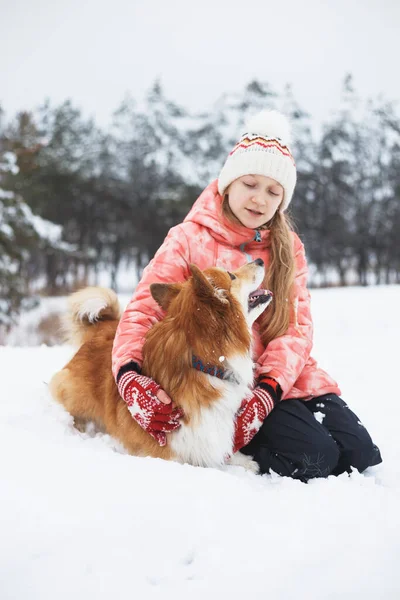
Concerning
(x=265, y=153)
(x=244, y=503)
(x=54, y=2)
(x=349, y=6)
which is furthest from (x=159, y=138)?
(x=54, y=2)

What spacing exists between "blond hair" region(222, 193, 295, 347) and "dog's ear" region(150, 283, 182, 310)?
60 cm

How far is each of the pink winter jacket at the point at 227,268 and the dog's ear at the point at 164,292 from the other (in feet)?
0.54

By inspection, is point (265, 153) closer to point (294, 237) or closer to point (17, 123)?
point (294, 237)

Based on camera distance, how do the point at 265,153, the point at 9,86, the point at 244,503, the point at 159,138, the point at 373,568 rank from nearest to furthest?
the point at 373,568 < the point at 244,503 < the point at 265,153 < the point at 9,86 < the point at 159,138

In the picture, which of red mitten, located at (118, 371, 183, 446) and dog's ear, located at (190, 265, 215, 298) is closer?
dog's ear, located at (190, 265, 215, 298)

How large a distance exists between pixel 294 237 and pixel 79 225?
1889cm

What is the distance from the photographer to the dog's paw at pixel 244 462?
86.5 inches

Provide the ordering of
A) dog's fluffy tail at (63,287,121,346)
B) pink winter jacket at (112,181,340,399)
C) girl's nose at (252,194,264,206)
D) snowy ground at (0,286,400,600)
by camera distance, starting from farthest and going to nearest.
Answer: dog's fluffy tail at (63,287,121,346) → girl's nose at (252,194,264,206) → pink winter jacket at (112,181,340,399) → snowy ground at (0,286,400,600)

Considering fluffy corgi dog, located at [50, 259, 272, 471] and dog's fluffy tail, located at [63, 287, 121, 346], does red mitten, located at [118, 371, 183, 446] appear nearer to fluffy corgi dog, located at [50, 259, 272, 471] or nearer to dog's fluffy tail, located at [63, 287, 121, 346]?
fluffy corgi dog, located at [50, 259, 272, 471]

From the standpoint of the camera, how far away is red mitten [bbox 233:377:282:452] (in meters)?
2.18

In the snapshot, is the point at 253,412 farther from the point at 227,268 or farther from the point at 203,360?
the point at 227,268

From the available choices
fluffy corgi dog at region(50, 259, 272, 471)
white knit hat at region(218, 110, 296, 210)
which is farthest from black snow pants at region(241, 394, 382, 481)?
white knit hat at region(218, 110, 296, 210)

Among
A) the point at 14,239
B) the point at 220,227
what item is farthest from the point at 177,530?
the point at 14,239

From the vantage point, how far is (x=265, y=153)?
8.00ft
